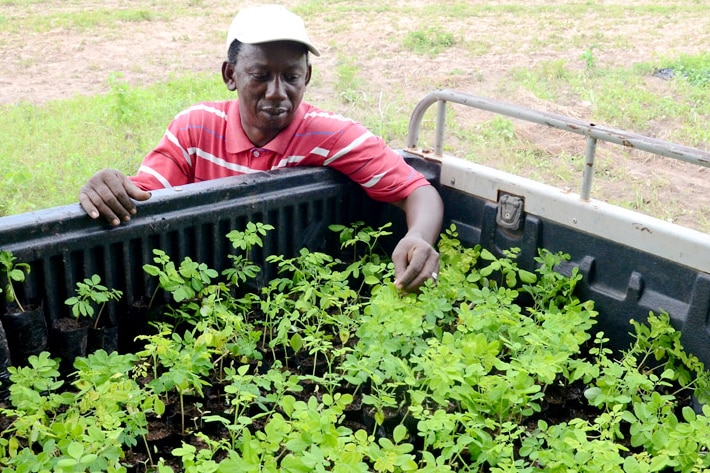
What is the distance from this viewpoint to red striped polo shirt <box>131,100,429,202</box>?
323 centimetres

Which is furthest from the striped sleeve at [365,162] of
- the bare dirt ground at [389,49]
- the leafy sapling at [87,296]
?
the bare dirt ground at [389,49]

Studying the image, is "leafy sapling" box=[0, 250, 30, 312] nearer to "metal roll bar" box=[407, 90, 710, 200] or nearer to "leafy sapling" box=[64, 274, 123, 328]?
"leafy sapling" box=[64, 274, 123, 328]

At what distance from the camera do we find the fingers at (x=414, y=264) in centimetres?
293

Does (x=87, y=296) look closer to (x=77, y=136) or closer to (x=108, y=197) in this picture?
(x=108, y=197)

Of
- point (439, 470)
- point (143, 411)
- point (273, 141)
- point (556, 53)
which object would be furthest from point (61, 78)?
point (439, 470)

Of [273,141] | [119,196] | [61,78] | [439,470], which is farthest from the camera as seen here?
[61,78]

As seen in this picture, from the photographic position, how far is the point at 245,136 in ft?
10.8

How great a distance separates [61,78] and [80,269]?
19.4ft

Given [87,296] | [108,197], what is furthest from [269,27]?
[87,296]

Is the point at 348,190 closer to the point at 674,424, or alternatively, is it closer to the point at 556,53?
the point at 674,424

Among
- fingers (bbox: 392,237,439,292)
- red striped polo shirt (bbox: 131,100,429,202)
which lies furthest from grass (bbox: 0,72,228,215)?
fingers (bbox: 392,237,439,292)

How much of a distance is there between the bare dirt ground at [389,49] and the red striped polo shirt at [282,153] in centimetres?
314

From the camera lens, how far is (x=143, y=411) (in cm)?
237

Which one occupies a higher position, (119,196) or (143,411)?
(119,196)
